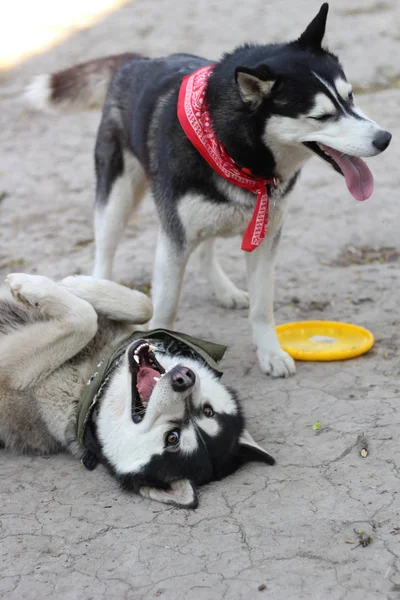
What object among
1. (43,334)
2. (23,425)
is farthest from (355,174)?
(23,425)

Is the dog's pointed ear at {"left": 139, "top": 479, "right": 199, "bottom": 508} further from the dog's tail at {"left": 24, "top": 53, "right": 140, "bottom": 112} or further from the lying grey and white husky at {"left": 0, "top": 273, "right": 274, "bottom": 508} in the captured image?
the dog's tail at {"left": 24, "top": 53, "right": 140, "bottom": 112}

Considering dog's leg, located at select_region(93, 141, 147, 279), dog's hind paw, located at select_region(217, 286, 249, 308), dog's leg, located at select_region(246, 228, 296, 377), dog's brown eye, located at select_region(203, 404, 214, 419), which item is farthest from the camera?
dog's hind paw, located at select_region(217, 286, 249, 308)

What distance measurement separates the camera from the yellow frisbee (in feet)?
14.4

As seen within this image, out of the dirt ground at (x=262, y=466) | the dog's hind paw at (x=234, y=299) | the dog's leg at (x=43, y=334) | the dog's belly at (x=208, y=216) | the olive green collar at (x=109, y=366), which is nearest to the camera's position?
the dirt ground at (x=262, y=466)

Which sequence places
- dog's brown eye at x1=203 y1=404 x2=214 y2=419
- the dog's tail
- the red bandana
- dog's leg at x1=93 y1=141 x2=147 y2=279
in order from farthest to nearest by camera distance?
the dog's tail, dog's leg at x1=93 y1=141 x2=147 y2=279, the red bandana, dog's brown eye at x1=203 y1=404 x2=214 y2=419

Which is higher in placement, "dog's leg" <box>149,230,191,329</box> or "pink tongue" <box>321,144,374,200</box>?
"pink tongue" <box>321,144,374,200</box>

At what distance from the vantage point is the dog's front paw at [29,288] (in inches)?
142

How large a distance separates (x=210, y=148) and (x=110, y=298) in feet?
2.98

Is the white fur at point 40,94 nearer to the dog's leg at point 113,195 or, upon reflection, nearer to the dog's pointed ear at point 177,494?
the dog's leg at point 113,195


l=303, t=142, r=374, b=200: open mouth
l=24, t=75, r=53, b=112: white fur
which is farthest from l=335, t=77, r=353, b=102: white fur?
l=24, t=75, r=53, b=112: white fur

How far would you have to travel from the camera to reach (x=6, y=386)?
3559 millimetres

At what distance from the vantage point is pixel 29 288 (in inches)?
142

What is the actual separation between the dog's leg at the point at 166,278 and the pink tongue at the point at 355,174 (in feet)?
3.14

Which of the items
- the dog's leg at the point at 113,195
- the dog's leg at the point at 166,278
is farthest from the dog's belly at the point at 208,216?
the dog's leg at the point at 113,195
